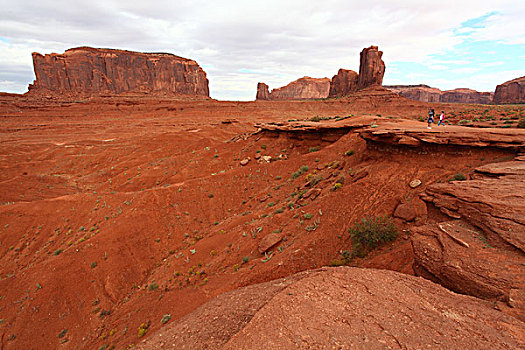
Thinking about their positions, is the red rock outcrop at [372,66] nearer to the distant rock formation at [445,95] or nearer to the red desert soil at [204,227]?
the red desert soil at [204,227]

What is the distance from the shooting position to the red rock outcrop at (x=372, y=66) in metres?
63.2

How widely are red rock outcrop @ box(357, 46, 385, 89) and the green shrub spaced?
7079cm

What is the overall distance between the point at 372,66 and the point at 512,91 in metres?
54.8

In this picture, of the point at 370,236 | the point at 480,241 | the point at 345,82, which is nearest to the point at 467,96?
the point at 345,82

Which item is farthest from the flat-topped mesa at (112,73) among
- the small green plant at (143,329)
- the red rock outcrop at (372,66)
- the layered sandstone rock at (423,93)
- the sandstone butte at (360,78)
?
the layered sandstone rock at (423,93)

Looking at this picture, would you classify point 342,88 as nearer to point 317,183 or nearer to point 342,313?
point 317,183

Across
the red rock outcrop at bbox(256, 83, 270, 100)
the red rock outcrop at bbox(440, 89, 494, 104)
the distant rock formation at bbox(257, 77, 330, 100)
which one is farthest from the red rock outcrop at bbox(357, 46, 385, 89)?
the red rock outcrop at bbox(440, 89, 494, 104)

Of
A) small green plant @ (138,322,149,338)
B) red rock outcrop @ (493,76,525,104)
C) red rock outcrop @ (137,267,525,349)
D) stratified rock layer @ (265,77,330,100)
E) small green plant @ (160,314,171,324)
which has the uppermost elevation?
stratified rock layer @ (265,77,330,100)

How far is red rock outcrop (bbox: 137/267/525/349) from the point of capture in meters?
2.66

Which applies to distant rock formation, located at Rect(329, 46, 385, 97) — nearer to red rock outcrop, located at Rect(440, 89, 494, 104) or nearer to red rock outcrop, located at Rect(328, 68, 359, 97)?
red rock outcrop, located at Rect(328, 68, 359, 97)

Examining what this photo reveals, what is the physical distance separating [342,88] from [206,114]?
1964 inches

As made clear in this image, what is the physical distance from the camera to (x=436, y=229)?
488 centimetres

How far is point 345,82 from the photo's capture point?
79000mm

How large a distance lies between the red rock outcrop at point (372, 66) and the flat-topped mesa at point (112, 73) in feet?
207
